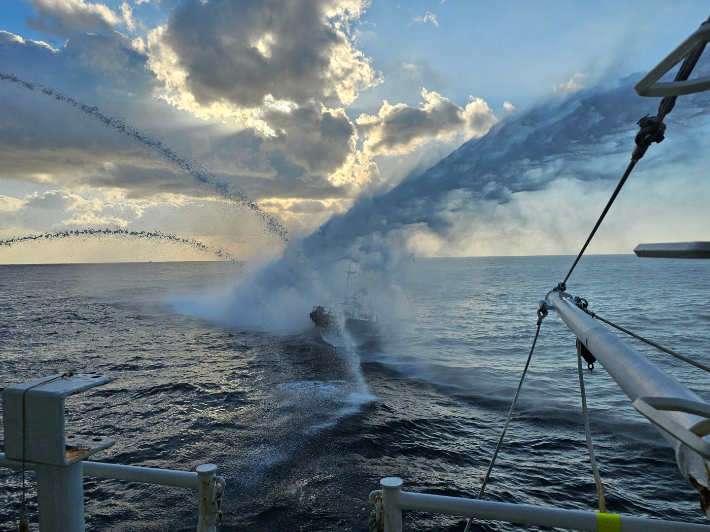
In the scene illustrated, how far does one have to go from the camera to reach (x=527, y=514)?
313 centimetres

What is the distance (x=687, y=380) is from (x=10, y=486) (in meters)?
40.0

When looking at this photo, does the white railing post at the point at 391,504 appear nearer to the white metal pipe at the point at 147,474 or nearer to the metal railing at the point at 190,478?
the metal railing at the point at 190,478

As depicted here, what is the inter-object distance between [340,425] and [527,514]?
19249 mm

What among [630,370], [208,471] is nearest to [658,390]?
[630,370]

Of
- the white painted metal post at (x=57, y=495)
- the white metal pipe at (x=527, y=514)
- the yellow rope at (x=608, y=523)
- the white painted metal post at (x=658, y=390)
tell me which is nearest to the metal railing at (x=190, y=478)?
the white painted metal post at (x=57, y=495)

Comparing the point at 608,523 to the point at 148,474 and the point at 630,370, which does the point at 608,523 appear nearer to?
the point at 630,370

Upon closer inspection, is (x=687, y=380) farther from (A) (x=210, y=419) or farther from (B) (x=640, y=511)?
(A) (x=210, y=419)

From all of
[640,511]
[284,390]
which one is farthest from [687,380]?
[284,390]

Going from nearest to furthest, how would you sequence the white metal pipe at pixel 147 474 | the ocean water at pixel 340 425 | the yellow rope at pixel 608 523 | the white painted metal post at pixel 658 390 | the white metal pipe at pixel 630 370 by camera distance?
the white painted metal post at pixel 658 390, the yellow rope at pixel 608 523, the white metal pipe at pixel 630 370, the white metal pipe at pixel 147 474, the ocean water at pixel 340 425

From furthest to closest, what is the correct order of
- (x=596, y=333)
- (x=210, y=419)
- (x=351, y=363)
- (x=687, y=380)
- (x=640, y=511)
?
1. (x=351, y=363)
2. (x=687, y=380)
3. (x=210, y=419)
4. (x=640, y=511)
5. (x=596, y=333)

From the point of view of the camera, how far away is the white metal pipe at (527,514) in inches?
113

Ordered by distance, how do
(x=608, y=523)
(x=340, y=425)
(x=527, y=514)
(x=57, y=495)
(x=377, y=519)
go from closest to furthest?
(x=608, y=523) → (x=527, y=514) → (x=57, y=495) → (x=377, y=519) → (x=340, y=425)

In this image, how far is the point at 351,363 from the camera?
36406mm

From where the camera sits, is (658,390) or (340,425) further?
(340,425)
